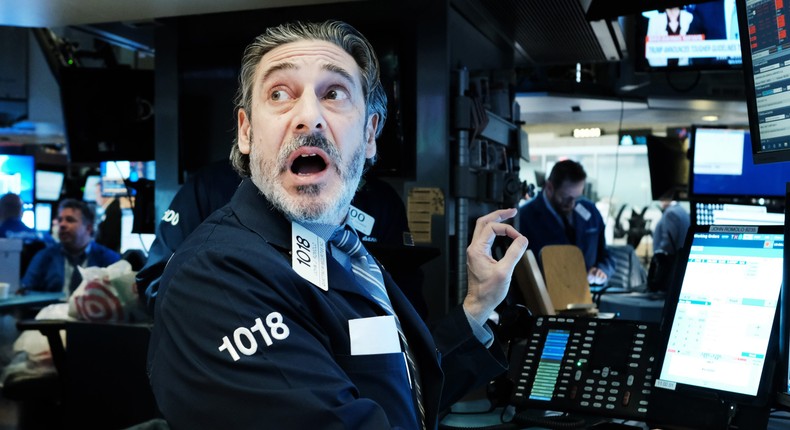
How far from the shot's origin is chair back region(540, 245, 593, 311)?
3486 millimetres

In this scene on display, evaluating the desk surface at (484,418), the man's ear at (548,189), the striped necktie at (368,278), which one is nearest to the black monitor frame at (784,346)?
the desk surface at (484,418)

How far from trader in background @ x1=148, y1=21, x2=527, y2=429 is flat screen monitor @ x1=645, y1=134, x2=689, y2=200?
418 cm

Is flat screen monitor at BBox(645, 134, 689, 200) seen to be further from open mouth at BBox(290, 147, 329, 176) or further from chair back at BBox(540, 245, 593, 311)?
open mouth at BBox(290, 147, 329, 176)

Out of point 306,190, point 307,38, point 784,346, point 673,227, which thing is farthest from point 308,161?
point 673,227

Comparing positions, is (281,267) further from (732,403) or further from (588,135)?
(588,135)

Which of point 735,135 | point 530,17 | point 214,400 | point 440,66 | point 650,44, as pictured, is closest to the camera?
point 214,400

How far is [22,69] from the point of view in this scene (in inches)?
351

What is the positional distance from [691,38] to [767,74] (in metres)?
2.72

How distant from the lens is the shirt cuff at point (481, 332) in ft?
5.74

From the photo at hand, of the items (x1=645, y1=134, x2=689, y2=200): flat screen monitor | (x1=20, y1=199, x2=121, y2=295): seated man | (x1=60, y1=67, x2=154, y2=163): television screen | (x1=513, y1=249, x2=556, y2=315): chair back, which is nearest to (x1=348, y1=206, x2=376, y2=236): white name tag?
(x1=513, y1=249, x2=556, y2=315): chair back

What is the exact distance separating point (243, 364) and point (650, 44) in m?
3.92

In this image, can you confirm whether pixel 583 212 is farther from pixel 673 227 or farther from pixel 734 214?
pixel 734 214

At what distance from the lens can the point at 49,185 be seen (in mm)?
12461

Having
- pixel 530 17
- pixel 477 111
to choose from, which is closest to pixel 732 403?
pixel 477 111
